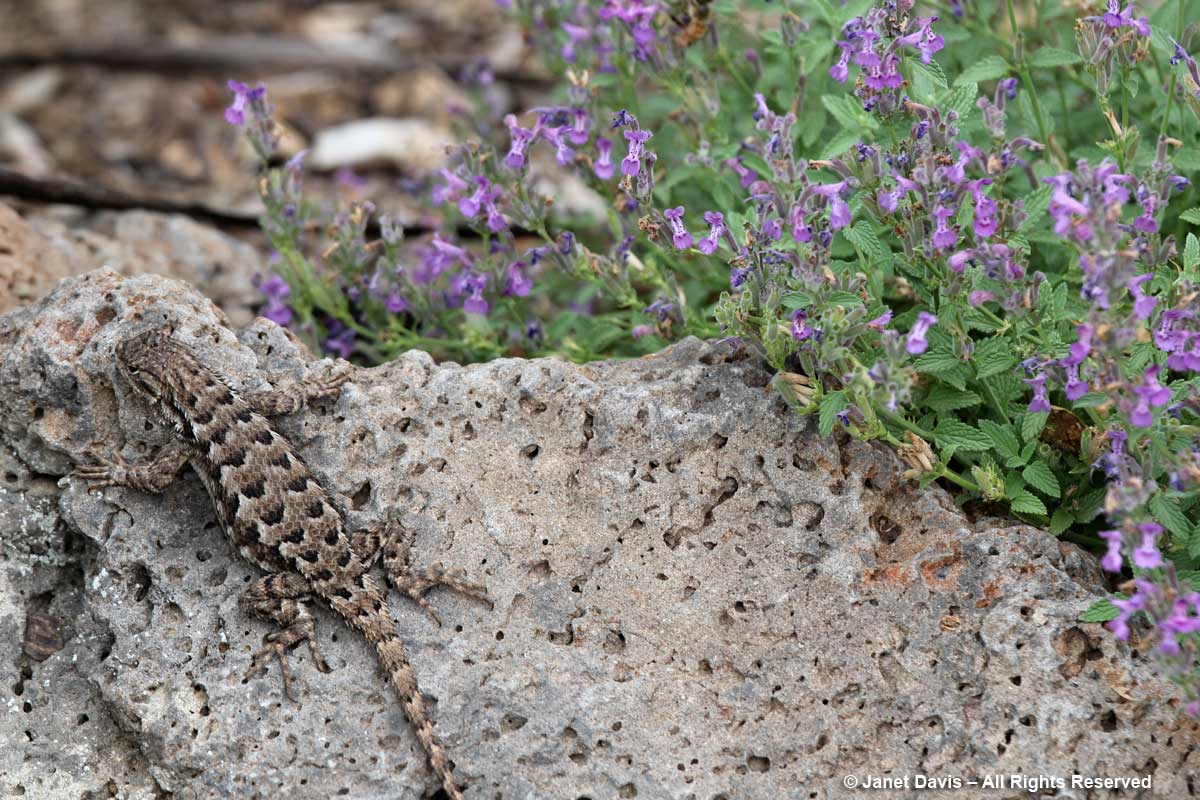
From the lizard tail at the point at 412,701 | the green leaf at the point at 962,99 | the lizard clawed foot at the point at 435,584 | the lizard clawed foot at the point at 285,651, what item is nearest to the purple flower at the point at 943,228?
the green leaf at the point at 962,99

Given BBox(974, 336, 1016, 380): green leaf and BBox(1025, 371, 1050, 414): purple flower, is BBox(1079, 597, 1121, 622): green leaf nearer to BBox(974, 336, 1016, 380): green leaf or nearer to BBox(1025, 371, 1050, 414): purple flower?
BBox(1025, 371, 1050, 414): purple flower

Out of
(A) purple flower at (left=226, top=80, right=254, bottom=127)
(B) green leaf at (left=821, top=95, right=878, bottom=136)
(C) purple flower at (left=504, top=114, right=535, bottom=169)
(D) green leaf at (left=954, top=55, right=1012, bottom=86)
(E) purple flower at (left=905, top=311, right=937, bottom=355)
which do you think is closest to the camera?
(E) purple flower at (left=905, top=311, right=937, bottom=355)

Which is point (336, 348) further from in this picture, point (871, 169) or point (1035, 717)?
point (1035, 717)

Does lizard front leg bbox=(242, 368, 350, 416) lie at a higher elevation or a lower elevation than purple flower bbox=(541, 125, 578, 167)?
Result: lower

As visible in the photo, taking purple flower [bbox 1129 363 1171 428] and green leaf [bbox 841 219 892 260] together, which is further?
green leaf [bbox 841 219 892 260]

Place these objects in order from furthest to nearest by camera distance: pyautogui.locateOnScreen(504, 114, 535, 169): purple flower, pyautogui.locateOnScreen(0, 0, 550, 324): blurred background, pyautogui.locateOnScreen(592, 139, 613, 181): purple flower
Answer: pyautogui.locateOnScreen(0, 0, 550, 324): blurred background, pyautogui.locateOnScreen(592, 139, 613, 181): purple flower, pyautogui.locateOnScreen(504, 114, 535, 169): purple flower

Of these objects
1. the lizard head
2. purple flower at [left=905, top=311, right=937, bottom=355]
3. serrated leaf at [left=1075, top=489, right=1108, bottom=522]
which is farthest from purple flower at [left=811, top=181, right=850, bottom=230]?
the lizard head

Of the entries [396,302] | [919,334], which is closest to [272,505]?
[396,302]
